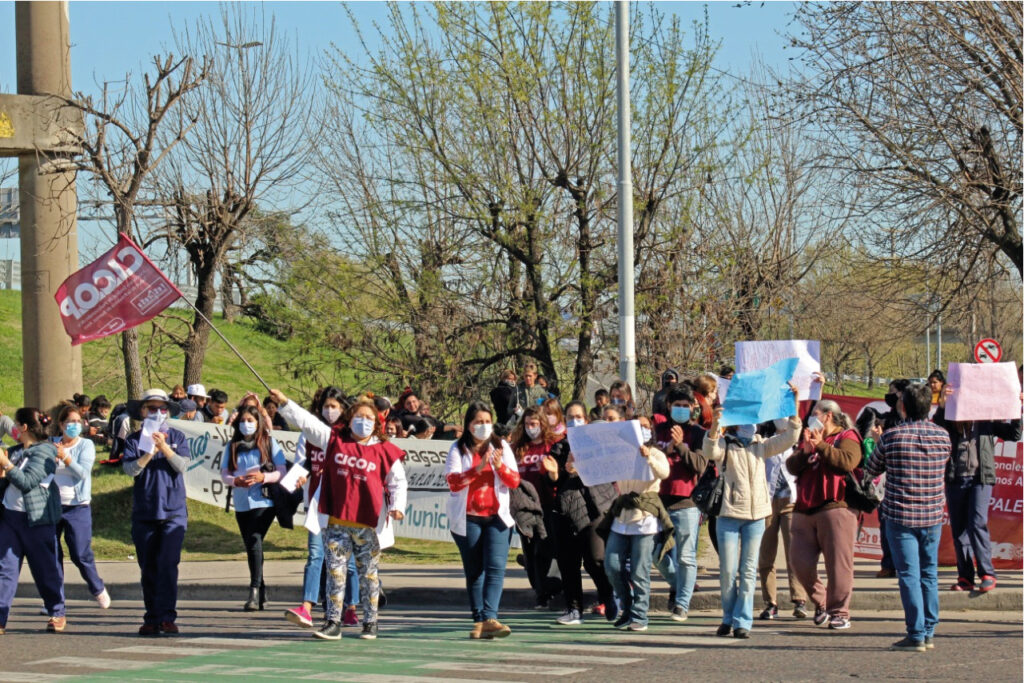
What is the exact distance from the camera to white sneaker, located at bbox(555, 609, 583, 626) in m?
10.8

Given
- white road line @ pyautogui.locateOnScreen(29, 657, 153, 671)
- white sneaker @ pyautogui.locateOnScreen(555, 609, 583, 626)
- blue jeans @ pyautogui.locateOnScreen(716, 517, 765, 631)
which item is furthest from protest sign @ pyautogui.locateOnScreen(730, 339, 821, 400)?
white road line @ pyautogui.locateOnScreen(29, 657, 153, 671)

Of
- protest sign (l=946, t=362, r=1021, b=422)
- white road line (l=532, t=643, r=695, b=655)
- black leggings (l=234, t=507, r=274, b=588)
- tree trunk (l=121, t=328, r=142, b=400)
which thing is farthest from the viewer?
tree trunk (l=121, t=328, r=142, b=400)

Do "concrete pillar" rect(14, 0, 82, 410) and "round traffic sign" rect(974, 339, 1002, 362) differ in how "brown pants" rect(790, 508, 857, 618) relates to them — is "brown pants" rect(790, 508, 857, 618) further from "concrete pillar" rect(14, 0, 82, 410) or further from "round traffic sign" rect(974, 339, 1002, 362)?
"concrete pillar" rect(14, 0, 82, 410)

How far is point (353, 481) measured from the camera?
9.81 m

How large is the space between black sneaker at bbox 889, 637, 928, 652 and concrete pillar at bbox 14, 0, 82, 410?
15.1 m

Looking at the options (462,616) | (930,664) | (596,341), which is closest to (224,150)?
(596,341)

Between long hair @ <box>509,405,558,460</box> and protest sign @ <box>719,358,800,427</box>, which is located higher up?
protest sign @ <box>719,358,800,427</box>

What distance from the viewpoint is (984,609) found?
1108 cm

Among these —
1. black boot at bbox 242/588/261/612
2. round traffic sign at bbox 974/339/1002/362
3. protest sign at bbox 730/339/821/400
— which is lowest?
black boot at bbox 242/588/261/612

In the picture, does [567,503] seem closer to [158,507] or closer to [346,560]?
[346,560]

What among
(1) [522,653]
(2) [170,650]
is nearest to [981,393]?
(1) [522,653]

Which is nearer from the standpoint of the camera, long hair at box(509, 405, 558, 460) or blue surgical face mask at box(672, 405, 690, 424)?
blue surgical face mask at box(672, 405, 690, 424)

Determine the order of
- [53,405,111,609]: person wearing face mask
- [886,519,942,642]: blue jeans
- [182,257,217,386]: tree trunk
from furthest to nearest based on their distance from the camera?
[182,257,217,386]: tree trunk
[53,405,111,609]: person wearing face mask
[886,519,942,642]: blue jeans

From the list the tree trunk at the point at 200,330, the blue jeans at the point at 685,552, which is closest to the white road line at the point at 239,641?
the blue jeans at the point at 685,552
